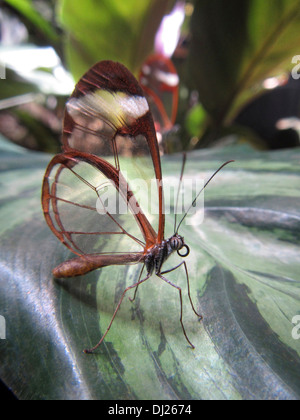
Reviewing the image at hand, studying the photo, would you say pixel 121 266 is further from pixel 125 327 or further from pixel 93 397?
pixel 93 397

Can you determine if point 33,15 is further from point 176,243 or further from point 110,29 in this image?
point 176,243

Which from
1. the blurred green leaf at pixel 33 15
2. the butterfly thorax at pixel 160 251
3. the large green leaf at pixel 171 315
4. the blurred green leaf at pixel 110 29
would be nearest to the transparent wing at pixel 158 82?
the blurred green leaf at pixel 110 29

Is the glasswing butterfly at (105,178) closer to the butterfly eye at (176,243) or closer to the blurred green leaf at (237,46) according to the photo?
the butterfly eye at (176,243)

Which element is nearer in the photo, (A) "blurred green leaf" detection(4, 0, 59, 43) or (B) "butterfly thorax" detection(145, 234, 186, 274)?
(B) "butterfly thorax" detection(145, 234, 186, 274)

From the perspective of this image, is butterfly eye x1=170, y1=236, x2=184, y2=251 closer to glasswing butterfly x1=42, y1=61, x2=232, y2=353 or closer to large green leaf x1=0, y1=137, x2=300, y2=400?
glasswing butterfly x1=42, y1=61, x2=232, y2=353

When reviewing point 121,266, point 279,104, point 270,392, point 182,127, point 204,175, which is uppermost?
point 279,104

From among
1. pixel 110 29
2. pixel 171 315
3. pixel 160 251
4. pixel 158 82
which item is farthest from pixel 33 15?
pixel 171 315

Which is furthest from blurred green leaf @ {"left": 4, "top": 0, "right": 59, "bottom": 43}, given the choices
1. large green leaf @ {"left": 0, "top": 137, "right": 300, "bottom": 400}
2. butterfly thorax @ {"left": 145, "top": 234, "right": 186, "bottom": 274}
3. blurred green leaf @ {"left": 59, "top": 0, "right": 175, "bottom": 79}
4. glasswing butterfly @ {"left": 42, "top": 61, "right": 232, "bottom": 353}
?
butterfly thorax @ {"left": 145, "top": 234, "right": 186, "bottom": 274}

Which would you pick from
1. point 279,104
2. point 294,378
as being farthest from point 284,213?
point 279,104
